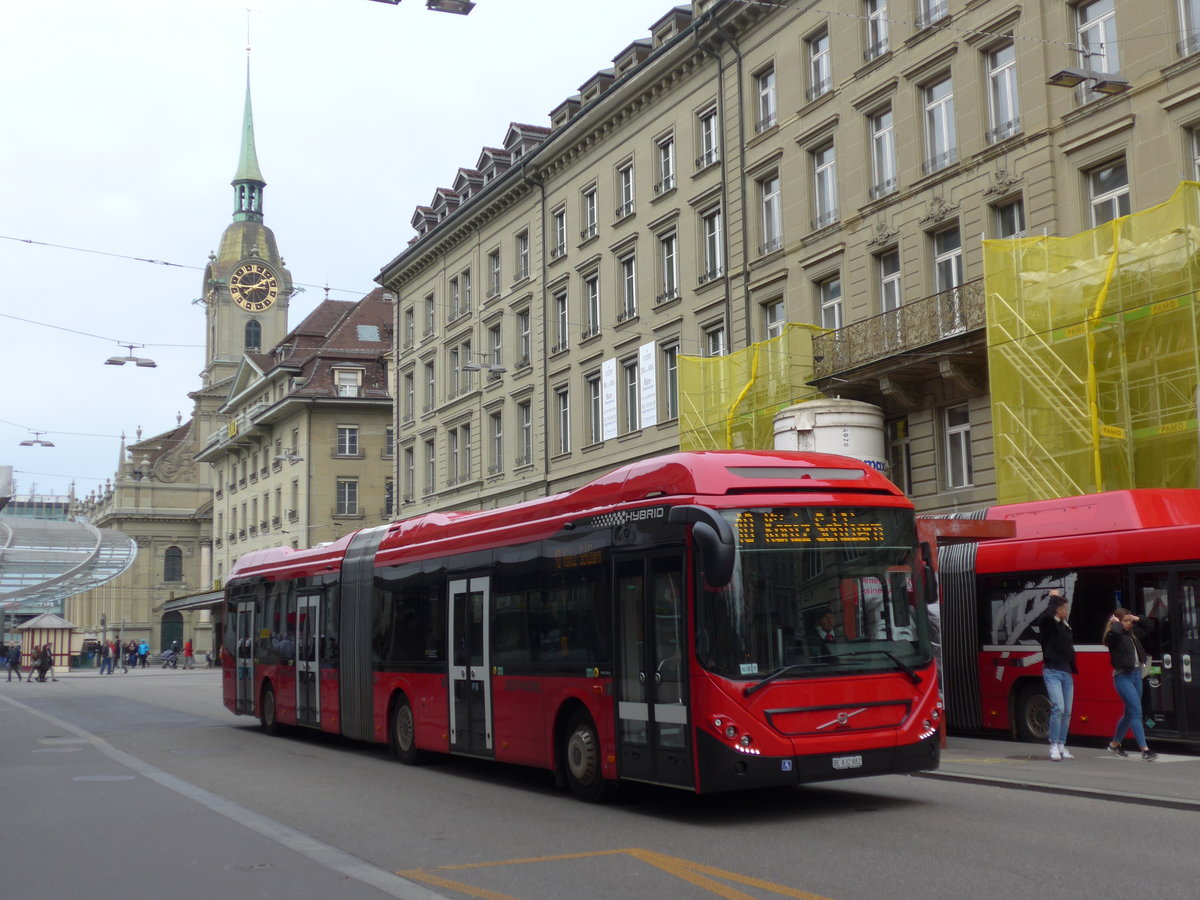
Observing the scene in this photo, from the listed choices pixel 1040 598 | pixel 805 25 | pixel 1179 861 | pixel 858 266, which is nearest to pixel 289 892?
pixel 1179 861

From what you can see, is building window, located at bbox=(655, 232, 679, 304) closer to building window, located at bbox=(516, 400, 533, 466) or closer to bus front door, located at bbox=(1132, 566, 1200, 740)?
building window, located at bbox=(516, 400, 533, 466)

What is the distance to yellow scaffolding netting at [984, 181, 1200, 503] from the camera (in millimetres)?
20938

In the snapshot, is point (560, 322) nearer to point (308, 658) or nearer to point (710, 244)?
point (710, 244)

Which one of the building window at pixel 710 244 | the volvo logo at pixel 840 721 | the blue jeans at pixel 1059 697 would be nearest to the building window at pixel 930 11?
the building window at pixel 710 244

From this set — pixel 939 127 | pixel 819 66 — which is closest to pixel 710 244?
pixel 819 66

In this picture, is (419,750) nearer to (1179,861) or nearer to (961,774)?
(961,774)

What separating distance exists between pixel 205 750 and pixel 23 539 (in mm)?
62051

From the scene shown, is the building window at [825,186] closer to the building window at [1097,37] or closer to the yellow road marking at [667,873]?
the building window at [1097,37]

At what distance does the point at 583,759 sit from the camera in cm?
1240

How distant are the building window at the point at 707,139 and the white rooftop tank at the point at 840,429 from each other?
935 centimetres

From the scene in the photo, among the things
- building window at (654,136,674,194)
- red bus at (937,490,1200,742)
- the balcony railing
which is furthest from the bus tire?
building window at (654,136,674,194)

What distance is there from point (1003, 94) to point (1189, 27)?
158 inches

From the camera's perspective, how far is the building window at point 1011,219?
2506 centimetres

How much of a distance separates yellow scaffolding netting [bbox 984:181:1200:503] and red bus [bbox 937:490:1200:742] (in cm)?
448
